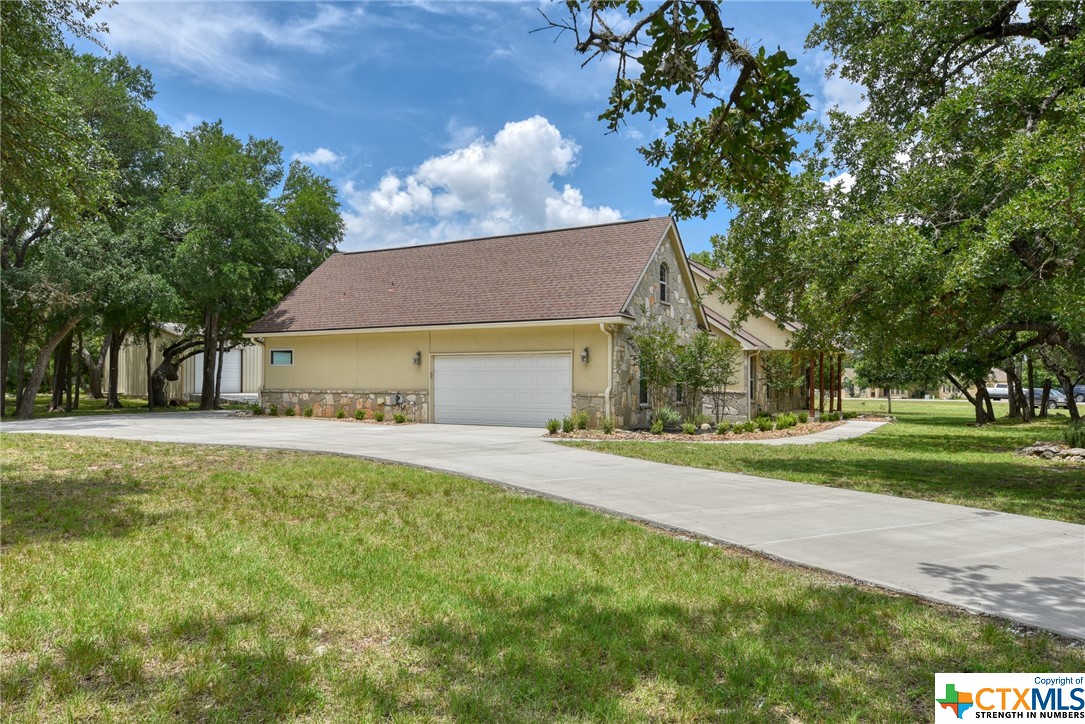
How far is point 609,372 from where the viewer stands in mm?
18781

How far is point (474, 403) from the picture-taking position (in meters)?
21.3

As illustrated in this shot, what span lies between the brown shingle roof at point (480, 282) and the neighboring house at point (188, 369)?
10.1 m

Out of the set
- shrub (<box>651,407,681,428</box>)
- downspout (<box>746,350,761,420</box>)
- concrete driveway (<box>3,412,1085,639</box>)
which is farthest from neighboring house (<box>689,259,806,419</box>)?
concrete driveway (<box>3,412,1085,639</box>)

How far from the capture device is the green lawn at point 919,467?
8.80 metres

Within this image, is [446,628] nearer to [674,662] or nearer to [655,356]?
[674,662]

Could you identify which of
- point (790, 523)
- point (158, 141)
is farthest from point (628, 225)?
point (158, 141)

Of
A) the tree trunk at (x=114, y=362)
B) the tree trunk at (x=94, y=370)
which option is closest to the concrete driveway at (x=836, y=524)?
the tree trunk at (x=114, y=362)

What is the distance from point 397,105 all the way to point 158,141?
60.7 ft

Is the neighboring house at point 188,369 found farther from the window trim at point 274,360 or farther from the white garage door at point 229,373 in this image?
the window trim at point 274,360

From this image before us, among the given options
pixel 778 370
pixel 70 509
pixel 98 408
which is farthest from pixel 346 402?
pixel 70 509

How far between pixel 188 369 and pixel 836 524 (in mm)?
34893

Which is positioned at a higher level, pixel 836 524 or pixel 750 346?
pixel 750 346

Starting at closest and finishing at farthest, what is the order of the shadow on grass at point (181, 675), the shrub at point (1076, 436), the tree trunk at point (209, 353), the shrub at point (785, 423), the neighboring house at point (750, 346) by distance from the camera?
the shadow on grass at point (181, 675) < the shrub at point (1076, 436) < the shrub at point (785, 423) < the neighboring house at point (750, 346) < the tree trunk at point (209, 353)

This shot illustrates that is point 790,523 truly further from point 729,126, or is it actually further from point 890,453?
point 890,453
